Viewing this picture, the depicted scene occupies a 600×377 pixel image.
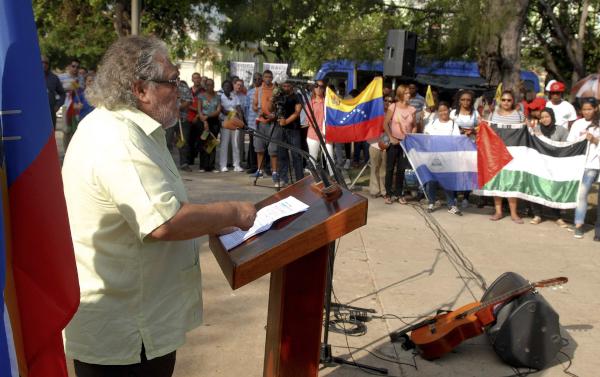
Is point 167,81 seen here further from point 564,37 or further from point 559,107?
point 564,37

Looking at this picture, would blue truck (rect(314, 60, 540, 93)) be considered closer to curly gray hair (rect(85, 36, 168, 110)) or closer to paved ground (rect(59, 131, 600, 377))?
paved ground (rect(59, 131, 600, 377))

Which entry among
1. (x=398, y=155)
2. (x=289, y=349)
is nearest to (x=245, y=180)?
(x=398, y=155)

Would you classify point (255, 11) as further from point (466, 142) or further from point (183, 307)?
point (183, 307)

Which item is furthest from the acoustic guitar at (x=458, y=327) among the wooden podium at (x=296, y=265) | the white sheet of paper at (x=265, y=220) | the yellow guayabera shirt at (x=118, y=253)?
the yellow guayabera shirt at (x=118, y=253)

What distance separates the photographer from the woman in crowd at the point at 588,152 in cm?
809

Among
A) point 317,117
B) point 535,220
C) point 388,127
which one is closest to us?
point 535,220

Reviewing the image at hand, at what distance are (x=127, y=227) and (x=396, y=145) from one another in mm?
8043

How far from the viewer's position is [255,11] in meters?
16.6

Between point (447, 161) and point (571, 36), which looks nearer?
point (447, 161)

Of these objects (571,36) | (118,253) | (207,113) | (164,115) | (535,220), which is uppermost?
(571,36)

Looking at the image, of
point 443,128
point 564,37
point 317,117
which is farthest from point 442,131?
point 564,37

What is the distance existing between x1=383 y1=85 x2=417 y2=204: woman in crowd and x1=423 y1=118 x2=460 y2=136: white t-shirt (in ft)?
1.21

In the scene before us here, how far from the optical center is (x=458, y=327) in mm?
4188

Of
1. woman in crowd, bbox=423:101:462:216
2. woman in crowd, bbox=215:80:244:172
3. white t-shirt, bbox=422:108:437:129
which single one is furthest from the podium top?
woman in crowd, bbox=215:80:244:172
